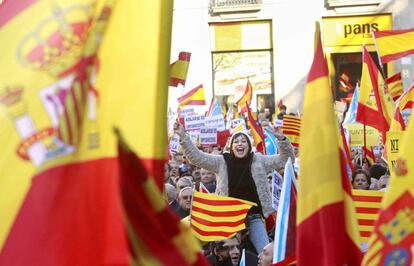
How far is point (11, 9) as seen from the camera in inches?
110

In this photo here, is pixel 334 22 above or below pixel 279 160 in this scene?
above

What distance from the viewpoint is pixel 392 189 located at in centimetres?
287

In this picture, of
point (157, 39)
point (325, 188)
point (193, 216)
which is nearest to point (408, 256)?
point (325, 188)

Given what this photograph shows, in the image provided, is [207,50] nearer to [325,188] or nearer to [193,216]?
[193,216]

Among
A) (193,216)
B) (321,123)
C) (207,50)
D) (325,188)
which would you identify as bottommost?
(193,216)

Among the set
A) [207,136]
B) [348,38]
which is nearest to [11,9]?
[207,136]

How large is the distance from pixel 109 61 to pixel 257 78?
19.9m

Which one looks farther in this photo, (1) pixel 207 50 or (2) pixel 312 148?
(1) pixel 207 50

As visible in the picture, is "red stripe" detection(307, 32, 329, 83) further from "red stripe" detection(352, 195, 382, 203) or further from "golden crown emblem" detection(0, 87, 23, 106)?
"red stripe" detection(352, 195, 382, 203)

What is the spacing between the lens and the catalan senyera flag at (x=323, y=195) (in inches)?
123

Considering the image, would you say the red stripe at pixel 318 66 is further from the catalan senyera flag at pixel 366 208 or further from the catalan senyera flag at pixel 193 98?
the catalan senyera flag at pixel 193 98

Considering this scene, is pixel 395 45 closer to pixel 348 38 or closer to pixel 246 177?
pixel 246 177

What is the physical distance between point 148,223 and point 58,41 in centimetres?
79

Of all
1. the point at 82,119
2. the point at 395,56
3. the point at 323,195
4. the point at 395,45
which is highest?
the point at 395,45
